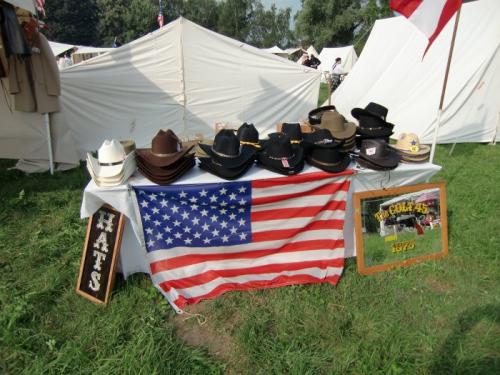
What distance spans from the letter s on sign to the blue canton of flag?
437mm

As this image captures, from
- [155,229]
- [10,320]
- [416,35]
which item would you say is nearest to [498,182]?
[416,35]

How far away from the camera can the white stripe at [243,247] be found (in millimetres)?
2699

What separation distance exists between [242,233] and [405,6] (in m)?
2.86

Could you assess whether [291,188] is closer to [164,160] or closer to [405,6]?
[164,160]

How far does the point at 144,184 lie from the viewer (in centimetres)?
257

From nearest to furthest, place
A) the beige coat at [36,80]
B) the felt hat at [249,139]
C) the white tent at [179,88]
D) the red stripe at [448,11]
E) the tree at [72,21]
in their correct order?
the felt hat at [249,139] < the red stripe at [448,11] < the beige coat at [36,80] < the white tent at [179,88] < the tree at [72,21]

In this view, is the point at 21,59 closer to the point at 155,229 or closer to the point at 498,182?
the point at 155,229

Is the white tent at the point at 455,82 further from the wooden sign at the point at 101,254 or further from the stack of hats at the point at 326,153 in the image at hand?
the wooden sign at the point at 101,254

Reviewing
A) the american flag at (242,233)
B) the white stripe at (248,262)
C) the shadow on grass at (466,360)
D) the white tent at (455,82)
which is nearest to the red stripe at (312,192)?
the american flag at (242,233)

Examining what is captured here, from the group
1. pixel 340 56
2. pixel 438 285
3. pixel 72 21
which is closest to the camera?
pixel 438 285

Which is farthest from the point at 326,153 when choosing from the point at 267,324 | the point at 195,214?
the point at 267,324

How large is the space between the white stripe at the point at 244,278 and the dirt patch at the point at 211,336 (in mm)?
137

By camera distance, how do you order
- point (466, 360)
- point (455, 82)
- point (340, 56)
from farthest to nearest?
point (340, 56)
point (455, 82)
point (466, 360)

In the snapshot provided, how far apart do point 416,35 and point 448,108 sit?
7.07 feet
